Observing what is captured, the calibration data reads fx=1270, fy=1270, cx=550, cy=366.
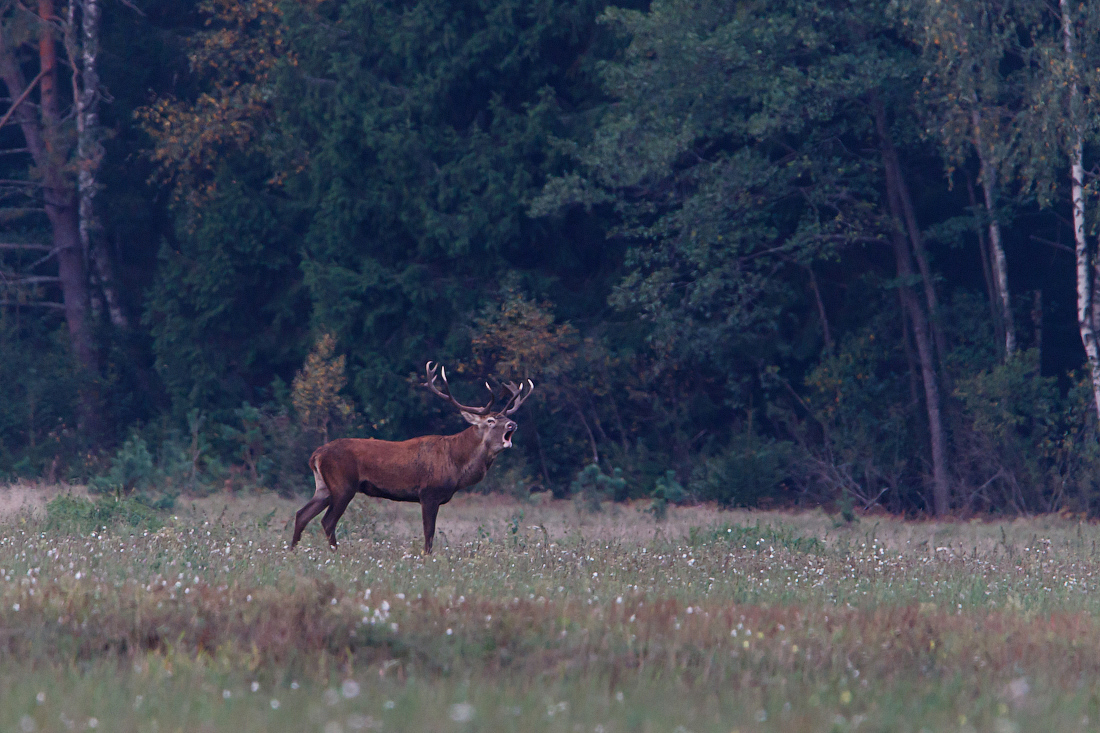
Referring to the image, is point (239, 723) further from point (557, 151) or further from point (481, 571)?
point (557, 151)

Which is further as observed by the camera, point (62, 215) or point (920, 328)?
point (62, 215)

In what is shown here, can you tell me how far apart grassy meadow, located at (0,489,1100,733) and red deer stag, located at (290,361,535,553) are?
0.79 meters

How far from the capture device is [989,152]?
19.6 metres

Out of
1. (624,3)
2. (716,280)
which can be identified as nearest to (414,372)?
(716,280)

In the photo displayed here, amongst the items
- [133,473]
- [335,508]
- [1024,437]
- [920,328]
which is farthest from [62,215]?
[1024,437]

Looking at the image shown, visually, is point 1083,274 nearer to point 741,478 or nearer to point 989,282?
point 989,282

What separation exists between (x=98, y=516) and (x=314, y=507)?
355 cm

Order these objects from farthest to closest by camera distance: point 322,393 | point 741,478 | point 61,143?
point 61,143, point 322,393, point 741,478

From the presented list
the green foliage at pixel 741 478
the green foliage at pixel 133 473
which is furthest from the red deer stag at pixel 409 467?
the green foliage at pixel 741 478

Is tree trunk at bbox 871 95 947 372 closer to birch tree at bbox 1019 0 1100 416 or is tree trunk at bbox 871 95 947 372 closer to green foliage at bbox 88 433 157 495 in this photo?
birch tree at bbox 1019 0 1100 416

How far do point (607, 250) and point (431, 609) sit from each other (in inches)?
746

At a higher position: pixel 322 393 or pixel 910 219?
pixel 910 219

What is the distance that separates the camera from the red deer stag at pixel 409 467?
12.6m

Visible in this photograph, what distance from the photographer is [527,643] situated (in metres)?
7.00
